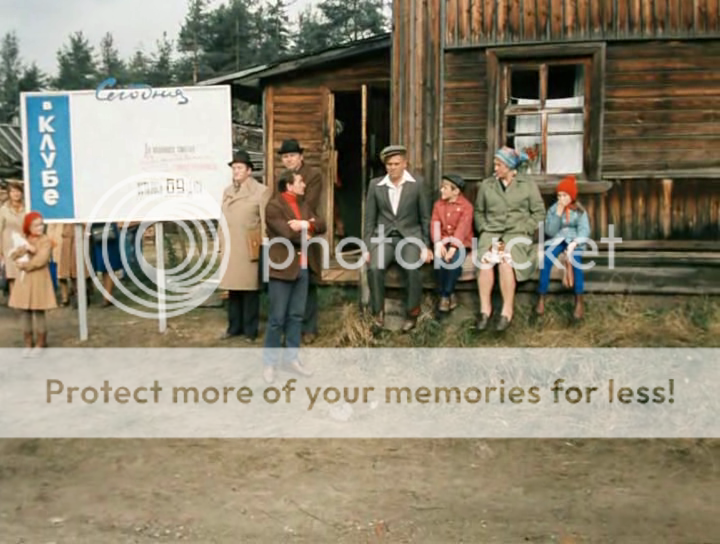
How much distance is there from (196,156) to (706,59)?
17.9 ft

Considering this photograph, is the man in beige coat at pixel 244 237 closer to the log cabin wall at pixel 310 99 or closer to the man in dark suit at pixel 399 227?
the man in dark suit at pixel 399 227

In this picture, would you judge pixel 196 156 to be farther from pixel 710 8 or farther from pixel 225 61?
pixel 225 61

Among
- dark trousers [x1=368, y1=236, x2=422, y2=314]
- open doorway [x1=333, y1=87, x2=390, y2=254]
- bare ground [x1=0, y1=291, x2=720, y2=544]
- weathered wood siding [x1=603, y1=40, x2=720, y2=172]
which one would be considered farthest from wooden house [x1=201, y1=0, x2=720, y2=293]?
open doorway [x1=333, y1=87, x2=390, y2=254]

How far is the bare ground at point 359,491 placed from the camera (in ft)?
15.4

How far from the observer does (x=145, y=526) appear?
4.81 metres

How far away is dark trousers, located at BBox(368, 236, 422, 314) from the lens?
800 cm

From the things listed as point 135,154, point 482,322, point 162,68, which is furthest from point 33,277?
point 162,68

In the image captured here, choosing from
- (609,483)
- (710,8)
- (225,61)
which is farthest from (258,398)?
(225,61)

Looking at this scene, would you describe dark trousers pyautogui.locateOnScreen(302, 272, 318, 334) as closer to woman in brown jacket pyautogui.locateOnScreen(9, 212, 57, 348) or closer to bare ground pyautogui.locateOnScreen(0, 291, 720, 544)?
bare ground pyautogui.locateOnScreen(0, 291, 720, 544)

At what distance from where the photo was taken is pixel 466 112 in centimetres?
870

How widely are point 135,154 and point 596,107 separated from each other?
197 inches

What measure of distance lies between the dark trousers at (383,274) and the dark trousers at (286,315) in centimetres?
81

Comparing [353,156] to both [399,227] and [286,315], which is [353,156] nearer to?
[399,227]

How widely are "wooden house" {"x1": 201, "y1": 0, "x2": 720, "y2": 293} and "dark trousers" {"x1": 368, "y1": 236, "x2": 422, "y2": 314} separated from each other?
107cm
